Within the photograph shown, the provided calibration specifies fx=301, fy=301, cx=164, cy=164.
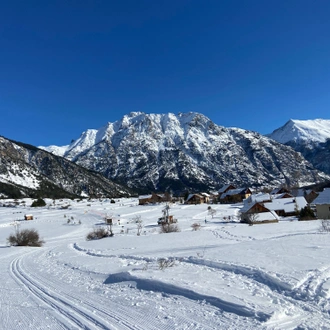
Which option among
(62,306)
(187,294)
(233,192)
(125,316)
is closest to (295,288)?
(187,294)

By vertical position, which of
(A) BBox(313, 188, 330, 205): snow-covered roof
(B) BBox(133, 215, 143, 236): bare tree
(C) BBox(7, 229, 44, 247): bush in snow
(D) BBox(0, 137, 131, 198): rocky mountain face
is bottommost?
(B) BBox(133, 215, 143, 236): bare tree

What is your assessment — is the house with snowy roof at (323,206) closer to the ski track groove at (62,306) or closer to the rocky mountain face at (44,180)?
the ski track groove at (62,306)

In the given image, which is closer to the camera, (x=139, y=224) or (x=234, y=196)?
(x=139, y=224)

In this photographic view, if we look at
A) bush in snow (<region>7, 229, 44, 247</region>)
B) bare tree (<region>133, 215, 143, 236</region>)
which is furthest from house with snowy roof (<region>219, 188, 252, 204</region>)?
bush in snow (<region>7, 229, 44, 247</region>)

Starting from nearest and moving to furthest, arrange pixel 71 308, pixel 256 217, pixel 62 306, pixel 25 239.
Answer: pixel 71 308 < pixel 62 306 < pixel 25 239 < pixel 256 217

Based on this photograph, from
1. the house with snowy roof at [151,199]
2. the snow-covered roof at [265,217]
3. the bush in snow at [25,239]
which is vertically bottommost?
the snow-covered roof at [265,217]

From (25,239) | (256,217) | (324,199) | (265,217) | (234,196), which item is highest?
(234,196)

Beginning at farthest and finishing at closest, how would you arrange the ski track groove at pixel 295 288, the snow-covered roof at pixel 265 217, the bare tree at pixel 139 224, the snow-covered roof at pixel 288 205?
the snow-covered roof at pixel 288 205 < the snow-covered roof at pixel 265 217 < the bare tree at pixel 139 224 < the ski track groove at pixel 295 288

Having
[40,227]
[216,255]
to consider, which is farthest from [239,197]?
[216,255]

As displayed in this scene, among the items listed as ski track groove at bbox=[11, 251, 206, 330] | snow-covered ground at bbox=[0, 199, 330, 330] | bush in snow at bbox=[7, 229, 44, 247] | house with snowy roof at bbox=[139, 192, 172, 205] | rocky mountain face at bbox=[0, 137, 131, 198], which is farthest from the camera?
rocky mountain face at bbox=[0, 137, 131, 198]

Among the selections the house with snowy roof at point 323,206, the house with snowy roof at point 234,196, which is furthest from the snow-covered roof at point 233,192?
the house with snowy roof at point 323,206

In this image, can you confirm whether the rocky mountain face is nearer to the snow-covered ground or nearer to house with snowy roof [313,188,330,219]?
house with snowy roof [313,188,330,219]

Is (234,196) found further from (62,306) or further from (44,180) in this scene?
(44,180)

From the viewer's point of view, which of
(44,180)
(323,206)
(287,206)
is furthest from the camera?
(44,180)
